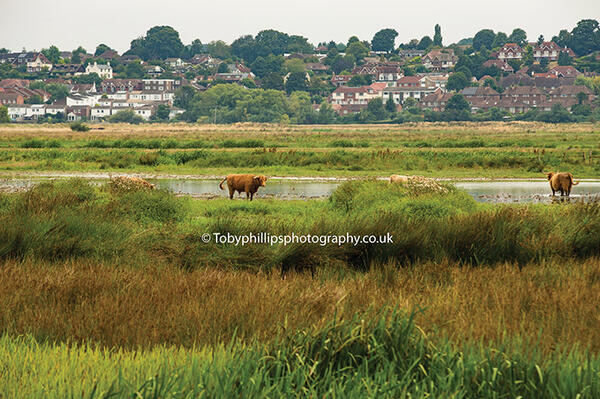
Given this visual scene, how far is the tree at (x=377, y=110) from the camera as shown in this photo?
17350cm

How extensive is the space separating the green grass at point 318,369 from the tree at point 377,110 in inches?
6633

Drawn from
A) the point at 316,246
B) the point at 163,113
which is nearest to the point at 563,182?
the point at 316,246

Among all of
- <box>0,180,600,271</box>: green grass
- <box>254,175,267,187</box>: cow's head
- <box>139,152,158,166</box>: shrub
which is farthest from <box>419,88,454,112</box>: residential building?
<box>0,180,600,271</box>: green grass

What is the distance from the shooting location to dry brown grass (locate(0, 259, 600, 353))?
5977mm

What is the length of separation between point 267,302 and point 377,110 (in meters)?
170

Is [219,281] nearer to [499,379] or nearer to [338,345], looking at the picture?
[338,345]

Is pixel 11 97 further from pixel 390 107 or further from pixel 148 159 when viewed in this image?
pixel 148 159

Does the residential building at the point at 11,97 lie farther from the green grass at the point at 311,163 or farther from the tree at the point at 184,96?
the green grass at the point at 311,163

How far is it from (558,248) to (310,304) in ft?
16.4

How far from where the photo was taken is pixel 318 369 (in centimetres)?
526

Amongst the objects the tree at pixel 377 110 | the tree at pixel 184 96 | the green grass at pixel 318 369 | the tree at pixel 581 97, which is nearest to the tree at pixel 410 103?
the tree at pixel 377 110

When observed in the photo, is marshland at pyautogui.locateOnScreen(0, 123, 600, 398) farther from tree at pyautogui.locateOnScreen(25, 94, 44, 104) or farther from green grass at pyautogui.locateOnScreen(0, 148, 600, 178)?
tree at pyautogui.locateOnScreen(25, 94, 44, 104)

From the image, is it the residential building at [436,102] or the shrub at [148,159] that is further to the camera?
the residential building at [436,102]

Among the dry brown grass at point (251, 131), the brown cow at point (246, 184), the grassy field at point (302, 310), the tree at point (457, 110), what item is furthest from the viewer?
the tree at point (457, 110)
